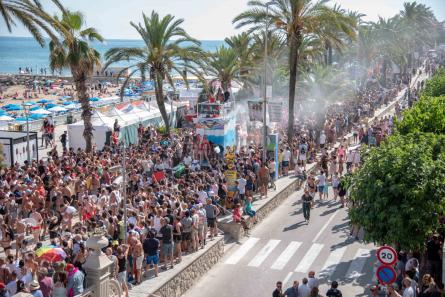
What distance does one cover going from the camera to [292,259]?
61.1 feet

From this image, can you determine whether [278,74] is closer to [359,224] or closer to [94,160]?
[94,160]

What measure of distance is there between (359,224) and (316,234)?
609cm

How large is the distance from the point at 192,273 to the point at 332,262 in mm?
4398

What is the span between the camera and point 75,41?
2650cm

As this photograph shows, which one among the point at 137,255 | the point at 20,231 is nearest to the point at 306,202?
the point at 137,255

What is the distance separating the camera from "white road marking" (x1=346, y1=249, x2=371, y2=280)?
17.1m

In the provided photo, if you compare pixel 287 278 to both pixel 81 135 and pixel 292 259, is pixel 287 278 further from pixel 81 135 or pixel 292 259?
pixel 81 135

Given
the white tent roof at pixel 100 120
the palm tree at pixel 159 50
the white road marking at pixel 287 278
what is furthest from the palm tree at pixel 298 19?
the white road marking at pixel 287 278

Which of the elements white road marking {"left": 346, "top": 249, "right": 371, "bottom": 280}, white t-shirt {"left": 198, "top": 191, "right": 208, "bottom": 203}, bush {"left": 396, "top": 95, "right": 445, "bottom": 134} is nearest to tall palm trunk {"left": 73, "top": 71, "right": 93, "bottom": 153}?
white t-shirt {"left": 198, "top": 191, "right": 208, "bottom": 203}

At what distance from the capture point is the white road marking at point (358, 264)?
1710 cm

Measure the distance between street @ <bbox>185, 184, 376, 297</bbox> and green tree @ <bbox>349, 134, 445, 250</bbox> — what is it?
2.38 metres

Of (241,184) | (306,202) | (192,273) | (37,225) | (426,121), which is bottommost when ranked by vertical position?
(192,273)

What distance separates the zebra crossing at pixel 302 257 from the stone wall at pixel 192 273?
0.52m

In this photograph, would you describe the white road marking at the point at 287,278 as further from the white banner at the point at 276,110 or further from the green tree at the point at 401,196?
the white banner at the point at 276,110
